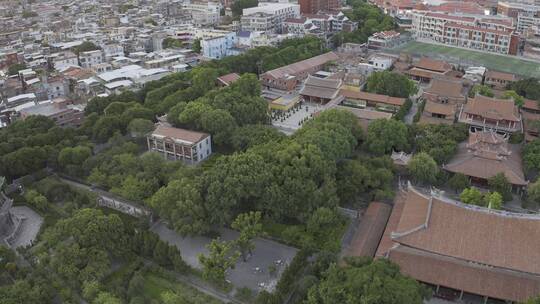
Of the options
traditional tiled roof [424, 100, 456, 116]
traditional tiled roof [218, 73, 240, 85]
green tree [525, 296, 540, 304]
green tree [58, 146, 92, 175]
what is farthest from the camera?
traditional tiled roof [218, 73, 240, 85]

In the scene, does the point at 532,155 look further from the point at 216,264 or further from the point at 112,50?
the point at 112,50

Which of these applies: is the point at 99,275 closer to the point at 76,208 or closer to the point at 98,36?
the point at 76,208

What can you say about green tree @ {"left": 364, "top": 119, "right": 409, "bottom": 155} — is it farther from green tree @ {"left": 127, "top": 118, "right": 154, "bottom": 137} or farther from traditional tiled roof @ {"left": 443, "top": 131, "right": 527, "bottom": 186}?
green tree @ {"left": 127, "top": 118, "right": 154, "bottom": 137}

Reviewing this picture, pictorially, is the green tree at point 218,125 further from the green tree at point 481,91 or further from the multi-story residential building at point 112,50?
the multi-story residential building at point 112,50

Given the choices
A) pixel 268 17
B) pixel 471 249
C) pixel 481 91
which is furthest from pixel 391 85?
pixel 268 17

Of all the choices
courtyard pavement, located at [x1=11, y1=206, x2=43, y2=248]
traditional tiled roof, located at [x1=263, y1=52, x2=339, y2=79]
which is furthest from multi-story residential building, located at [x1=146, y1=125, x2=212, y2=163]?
traditional tiled roof, located at [x1=263, y1=52, x2=339, y2=79]

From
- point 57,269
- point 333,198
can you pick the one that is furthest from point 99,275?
point 333,198

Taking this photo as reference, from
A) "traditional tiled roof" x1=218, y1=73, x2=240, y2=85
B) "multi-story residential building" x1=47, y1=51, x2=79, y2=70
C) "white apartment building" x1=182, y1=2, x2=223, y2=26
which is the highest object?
"white apartment building" x1=182, y1=2, x2=223, y2=26
